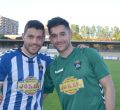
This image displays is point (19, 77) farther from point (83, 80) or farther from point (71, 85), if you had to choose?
point (83, 80)

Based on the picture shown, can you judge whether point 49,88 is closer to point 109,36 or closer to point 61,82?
point 61,82

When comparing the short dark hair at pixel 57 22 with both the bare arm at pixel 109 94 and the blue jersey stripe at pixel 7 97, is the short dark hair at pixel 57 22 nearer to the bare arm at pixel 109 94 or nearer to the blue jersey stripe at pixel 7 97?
the bare arm at pixel 109 94

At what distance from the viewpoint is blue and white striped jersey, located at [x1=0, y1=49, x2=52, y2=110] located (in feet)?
13.8

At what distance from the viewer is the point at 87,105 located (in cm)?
362

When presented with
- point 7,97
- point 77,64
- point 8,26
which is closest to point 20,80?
point 7,97

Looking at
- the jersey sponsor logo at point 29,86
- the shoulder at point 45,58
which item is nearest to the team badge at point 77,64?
the jersey sponsor logo at point 29,86

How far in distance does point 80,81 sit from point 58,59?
41cm

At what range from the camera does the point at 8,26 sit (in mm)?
135250

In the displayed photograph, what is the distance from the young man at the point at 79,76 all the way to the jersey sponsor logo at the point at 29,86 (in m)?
0.52

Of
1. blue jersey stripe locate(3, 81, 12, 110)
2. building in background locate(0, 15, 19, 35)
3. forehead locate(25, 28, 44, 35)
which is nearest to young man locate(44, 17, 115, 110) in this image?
forehead locate(25, 28, 44, 35)

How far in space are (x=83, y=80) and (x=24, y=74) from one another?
938 millimetres

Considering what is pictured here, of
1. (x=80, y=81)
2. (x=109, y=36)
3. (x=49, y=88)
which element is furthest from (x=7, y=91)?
(x=109, y=36)

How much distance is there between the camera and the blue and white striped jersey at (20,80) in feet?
13.8

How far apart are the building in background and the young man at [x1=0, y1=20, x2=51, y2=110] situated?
120469 mm
